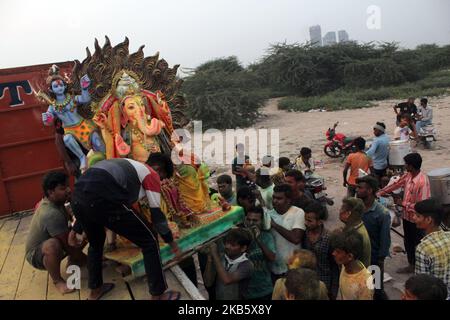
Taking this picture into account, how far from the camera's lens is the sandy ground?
244 inches

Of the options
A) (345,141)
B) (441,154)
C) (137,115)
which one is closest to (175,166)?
(137,115)

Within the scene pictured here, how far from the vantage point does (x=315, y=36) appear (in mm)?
33594

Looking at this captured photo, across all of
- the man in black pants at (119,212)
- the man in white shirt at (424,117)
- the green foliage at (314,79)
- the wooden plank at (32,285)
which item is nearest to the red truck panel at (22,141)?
the wooden plank at (32,285)

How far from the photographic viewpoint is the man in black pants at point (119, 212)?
3029mm

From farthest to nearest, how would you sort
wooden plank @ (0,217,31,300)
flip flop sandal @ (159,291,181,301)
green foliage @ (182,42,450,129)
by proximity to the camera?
green foliage @ (182,42,450,129)
wooden plank @ (0,217,31,300)
flip flop sandal @ (159,291,181,301)

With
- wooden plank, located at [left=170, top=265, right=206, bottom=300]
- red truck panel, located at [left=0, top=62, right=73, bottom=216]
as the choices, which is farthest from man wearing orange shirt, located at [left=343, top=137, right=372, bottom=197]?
red truck panel, located at [left=0, top=62, right=73, bottom=216]

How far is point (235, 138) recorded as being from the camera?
59.6 feet

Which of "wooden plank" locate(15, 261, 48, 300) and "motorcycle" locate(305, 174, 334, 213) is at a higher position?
"wooden plank" locate(15, 261, 48, 300)

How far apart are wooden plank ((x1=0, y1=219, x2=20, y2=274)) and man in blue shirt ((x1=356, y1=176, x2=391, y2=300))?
12.3 feet

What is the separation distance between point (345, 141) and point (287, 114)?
1190cm

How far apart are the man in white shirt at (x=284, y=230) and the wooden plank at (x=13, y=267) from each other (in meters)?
2.38

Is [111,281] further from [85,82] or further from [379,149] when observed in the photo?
[379,149]

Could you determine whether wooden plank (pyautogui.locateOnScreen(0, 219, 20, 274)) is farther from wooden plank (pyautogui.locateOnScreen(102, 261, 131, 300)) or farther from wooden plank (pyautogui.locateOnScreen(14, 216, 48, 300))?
wooden plank (pyautogui.locateOnScreen(102, 261, 131, 300))

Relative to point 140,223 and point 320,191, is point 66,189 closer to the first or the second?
point 140,223
